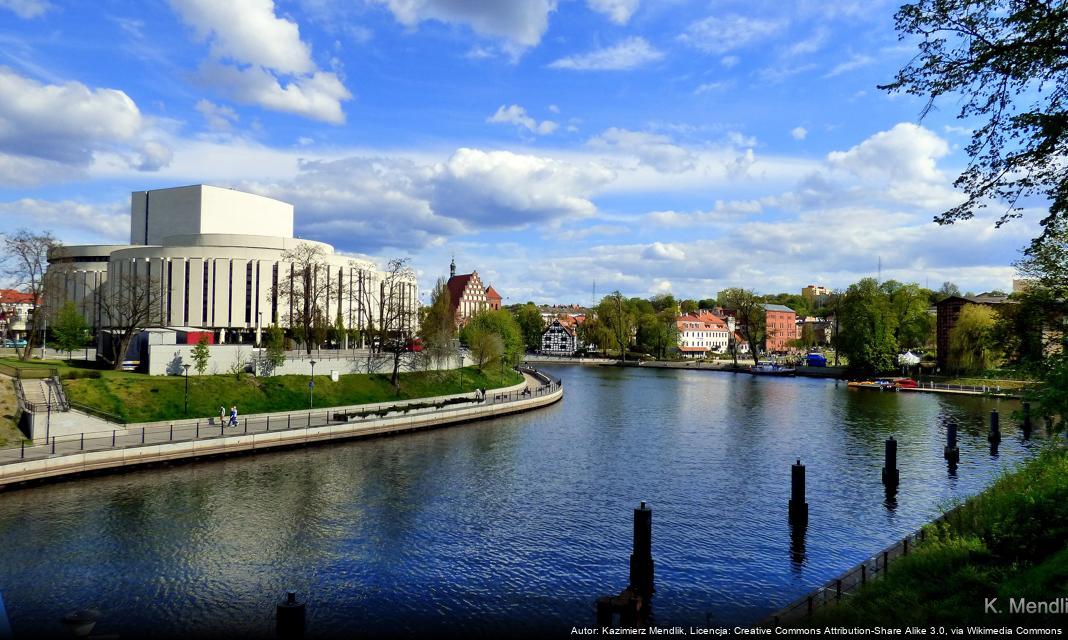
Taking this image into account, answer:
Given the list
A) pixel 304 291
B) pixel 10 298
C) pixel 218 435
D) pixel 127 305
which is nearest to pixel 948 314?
pixel 304 291

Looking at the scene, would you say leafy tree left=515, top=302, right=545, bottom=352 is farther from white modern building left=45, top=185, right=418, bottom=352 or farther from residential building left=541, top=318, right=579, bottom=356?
white modern building left=45, top=185, right=418, bottom=352

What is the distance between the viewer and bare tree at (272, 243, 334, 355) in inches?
2862

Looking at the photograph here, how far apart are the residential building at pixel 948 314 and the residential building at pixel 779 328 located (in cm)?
6630

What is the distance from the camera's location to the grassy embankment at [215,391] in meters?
43.6

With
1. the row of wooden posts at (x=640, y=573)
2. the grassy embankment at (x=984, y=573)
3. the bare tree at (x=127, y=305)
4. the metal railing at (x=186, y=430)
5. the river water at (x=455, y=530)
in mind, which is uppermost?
the bare tree at (x=127, y=305)

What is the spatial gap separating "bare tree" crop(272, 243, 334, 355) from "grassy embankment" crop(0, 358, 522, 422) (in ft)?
21.2

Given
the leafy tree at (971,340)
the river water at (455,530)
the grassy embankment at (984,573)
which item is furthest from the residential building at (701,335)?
the grassy embankment at (984,573)

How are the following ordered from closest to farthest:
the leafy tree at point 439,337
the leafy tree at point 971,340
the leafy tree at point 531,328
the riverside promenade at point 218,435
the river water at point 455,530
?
the river water at point 455,530 → the riverside promenade at point 218,435 → the leafy tree at point 439,337 → the leafy tree at point 971,340 → the leafy tree at point 531,328

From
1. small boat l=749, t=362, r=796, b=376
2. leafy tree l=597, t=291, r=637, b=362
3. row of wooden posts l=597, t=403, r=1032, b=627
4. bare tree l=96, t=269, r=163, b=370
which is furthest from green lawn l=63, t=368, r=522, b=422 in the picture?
leafy tree l=597, t=291, r=637, b=362

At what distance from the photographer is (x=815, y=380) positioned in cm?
11112

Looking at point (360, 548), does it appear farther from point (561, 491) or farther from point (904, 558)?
point (904, 558)

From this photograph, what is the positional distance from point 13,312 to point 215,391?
42.9 meters

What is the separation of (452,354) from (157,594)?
55620 millimetres

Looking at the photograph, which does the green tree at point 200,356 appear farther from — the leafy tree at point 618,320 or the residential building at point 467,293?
the residential building at point 467,293
